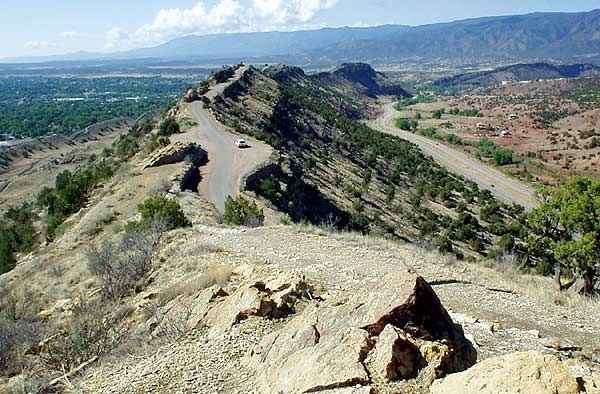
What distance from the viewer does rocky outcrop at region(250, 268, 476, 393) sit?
7.59 metres

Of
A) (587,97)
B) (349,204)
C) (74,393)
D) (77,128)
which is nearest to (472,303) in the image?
(74,393)

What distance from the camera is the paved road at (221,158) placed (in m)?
35.4

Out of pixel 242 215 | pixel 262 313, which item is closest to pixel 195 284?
pixel 262 313

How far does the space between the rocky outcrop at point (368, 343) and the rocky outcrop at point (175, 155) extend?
3309 centimetres

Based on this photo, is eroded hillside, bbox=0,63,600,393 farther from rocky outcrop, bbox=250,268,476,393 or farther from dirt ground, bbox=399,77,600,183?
dirt ground, bbox=399,77,600,183

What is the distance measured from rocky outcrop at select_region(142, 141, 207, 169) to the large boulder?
35886 mm

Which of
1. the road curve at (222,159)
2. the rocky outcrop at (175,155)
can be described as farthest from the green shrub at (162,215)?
the rocky outcrop at (175,155)

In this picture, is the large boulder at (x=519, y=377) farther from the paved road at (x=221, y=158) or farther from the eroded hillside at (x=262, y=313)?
the paved road at (x=221, y=158)

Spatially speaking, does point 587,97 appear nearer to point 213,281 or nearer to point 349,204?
point 349,204

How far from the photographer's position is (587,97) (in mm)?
161500

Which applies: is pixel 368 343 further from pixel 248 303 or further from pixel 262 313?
pixel 248 303

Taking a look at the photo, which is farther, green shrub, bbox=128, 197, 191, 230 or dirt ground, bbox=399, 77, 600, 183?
dirt ground, bbox=399, 77, 600, 183

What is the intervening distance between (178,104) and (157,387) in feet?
219

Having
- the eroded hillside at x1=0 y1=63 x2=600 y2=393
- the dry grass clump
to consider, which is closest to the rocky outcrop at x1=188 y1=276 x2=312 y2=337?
the eroded hillside at x1=0 y1=63 x2=600 y2=393
